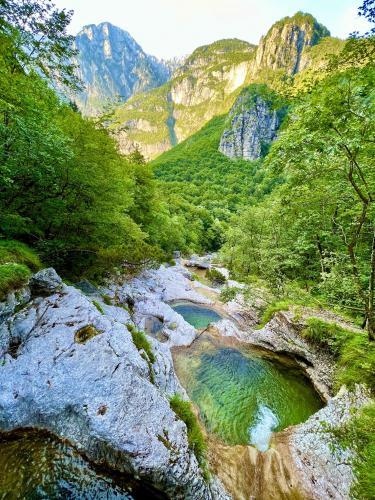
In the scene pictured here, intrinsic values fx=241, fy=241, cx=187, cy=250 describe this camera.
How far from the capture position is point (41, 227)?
1051 centimetres

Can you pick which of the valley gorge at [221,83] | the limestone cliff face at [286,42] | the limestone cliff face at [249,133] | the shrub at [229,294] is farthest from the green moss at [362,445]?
the limestone cliff face at [286,42]

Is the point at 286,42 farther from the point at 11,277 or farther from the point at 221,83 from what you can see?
the point at 11,277

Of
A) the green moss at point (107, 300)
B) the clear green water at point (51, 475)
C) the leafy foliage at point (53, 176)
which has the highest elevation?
the leafy foliage at point (53, 176)

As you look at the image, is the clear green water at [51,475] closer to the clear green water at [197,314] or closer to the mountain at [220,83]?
the clear green water at [197,314]

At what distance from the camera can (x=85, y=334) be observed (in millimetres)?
6562

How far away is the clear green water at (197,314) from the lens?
1620 cm

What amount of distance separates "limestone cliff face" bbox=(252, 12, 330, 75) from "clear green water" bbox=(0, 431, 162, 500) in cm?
16027

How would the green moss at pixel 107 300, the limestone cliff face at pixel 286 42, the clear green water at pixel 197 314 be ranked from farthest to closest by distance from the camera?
the limestone cliff face at pixel 286 42 → the clear green water at pixel 197 314 → the green moss at pixel 107 300

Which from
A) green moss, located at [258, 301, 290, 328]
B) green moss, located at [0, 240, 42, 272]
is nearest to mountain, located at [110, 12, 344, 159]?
green moss, located at [0, 240, 42, 272]

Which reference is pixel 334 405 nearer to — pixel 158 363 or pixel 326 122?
pixel 158 363

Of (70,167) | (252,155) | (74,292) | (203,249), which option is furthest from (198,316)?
(252,155)

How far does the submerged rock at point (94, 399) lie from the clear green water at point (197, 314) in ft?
31.7

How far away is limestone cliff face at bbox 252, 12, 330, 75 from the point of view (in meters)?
125

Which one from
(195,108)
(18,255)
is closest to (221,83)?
(195,108)
